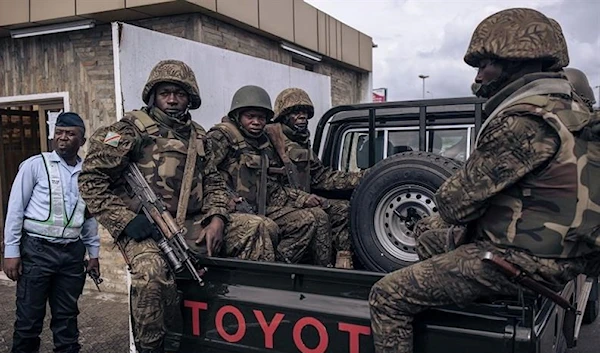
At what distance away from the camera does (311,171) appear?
3957 millimetres

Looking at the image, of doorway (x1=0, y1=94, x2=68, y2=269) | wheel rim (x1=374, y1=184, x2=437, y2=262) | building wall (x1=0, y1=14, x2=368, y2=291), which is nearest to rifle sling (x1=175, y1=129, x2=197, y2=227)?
wheel rim (x1=374, y1=184, x2=437, y2=262)

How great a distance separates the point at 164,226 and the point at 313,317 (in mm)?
923

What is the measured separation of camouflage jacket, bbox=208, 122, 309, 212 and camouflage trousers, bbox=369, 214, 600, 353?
1.58 metres

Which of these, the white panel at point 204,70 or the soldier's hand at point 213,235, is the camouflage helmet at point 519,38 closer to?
the soldier's hand at point 213,235

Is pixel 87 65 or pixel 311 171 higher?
pixel 87 65

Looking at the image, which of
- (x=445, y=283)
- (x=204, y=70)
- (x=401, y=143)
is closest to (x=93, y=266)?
(x=204, y=70)

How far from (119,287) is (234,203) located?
3.32m

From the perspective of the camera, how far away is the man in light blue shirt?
3414 mm

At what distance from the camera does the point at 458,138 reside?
359cm

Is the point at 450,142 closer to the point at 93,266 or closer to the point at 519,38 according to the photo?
the point at 519,38

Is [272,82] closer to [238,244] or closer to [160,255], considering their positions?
[238,244]

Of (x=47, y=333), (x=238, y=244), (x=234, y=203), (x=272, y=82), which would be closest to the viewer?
(x=238, y=244)

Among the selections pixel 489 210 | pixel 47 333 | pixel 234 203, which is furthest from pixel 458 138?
pixel 47 333

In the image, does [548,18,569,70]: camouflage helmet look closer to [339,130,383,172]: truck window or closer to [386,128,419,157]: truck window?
[386,128,419,157]: truck window
